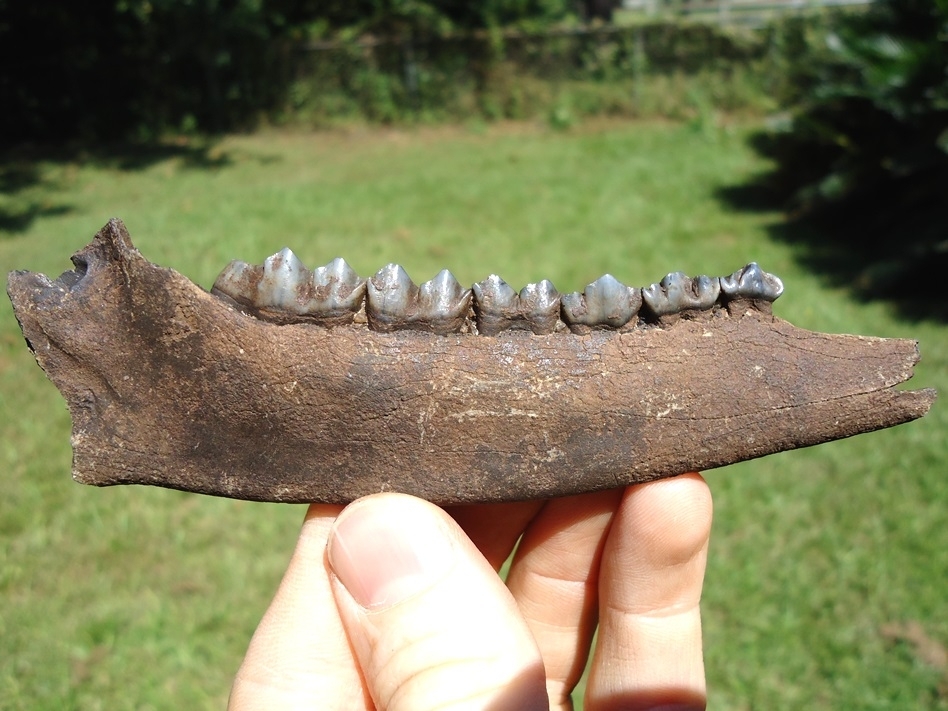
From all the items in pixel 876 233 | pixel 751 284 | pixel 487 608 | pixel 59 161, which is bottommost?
pixel 876 233

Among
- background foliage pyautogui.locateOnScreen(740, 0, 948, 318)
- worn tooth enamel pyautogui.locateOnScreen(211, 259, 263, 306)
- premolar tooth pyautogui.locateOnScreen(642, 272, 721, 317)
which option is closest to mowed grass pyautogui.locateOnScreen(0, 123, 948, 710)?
premolar tooth pyautogui.locateOnScreen(642, 272, 721, 317)

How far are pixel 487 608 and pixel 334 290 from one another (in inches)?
41.4

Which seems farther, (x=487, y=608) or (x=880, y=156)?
(x=880, y=156)

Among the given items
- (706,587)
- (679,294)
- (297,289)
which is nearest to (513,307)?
(679,294)

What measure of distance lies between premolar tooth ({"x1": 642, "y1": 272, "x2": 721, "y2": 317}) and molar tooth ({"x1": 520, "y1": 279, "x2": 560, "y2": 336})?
0.96 ft

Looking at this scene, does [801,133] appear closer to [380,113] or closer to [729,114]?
[729,114]

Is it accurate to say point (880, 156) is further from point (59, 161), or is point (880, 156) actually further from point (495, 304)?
point (59, 161)

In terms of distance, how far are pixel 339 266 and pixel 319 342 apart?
24 centimetres

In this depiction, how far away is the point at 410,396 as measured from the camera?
2262 mm

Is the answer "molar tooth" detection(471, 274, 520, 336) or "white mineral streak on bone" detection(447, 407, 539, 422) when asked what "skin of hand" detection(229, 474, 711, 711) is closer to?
"white mineral streak on bone" detection(447, 407, 539, 422)

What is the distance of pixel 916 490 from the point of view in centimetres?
541

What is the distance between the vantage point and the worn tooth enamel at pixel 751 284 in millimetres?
2350

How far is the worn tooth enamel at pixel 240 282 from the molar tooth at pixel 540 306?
821 millimetres

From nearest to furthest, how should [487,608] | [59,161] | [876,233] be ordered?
[487,608]
[876,233]
[59,161]
